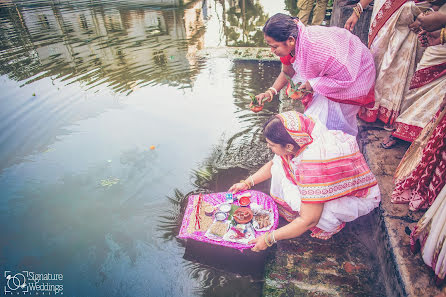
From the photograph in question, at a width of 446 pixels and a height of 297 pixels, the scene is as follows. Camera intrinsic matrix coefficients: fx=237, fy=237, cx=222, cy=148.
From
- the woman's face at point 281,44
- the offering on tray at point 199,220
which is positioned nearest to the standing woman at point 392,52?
the woman's face at point 281,44

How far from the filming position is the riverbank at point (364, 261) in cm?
177

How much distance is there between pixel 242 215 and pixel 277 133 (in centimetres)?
104

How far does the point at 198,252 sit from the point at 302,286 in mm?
1101

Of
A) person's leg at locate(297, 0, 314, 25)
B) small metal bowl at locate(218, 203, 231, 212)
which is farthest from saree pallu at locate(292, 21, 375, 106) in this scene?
person's leg at locate(297, 0, 314, 25)

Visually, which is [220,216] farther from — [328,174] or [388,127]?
[388,127]

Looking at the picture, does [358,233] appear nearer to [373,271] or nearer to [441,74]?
[373,271]

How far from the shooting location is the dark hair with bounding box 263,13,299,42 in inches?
95.6

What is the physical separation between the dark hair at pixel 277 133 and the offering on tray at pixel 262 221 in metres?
0.95

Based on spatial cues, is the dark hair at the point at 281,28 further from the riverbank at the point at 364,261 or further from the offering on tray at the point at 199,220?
the offering on tray at the point at 199,220

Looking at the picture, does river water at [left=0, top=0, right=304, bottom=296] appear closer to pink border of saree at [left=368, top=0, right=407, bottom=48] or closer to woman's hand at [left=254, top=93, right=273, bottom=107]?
woman's hand at [left=254, top=93, right=273, bottom=107]

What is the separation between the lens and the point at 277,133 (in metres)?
2.02

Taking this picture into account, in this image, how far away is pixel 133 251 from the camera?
2.72 meters

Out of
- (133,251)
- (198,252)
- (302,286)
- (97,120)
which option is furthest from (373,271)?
(97,120)

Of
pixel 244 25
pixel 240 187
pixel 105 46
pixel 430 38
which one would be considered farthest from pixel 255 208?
pixel 244 25
